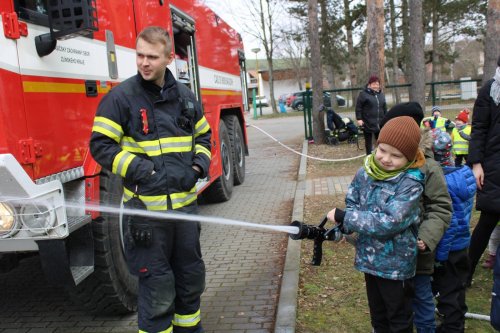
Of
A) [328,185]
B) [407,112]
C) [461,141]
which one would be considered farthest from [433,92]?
[407,112]

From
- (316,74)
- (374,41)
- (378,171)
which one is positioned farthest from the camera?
(316,74)

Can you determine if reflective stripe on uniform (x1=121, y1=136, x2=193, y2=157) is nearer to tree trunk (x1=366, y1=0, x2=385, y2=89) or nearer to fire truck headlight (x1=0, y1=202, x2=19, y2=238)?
fire truck headlight (x1=0, y1=202, x2=19, y2=238)

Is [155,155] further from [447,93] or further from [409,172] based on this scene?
[447,93]

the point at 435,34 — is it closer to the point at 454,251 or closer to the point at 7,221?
the point at 454,251

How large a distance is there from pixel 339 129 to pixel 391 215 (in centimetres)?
1200

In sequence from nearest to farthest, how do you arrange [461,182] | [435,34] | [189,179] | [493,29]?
[189,179] < [461,182] < [493,29] < [435,34]

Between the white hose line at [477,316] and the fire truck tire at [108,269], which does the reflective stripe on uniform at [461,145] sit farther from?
the fire truck tire at [108,269]

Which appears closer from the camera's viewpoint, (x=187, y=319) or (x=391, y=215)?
(x=391, y=215)

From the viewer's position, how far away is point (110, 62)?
379cm

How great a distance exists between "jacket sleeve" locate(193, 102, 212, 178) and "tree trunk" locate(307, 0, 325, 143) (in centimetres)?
1140

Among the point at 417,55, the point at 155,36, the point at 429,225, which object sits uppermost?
the point at 417,55

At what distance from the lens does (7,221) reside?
8.79 ft

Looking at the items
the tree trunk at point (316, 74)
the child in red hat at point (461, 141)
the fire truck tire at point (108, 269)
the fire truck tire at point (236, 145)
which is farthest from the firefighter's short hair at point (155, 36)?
the tree trunk at point (316, 74)

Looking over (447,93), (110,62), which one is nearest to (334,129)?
(447,93)
